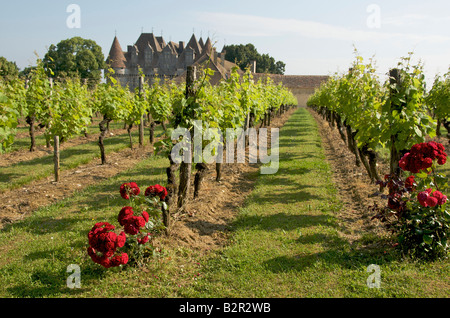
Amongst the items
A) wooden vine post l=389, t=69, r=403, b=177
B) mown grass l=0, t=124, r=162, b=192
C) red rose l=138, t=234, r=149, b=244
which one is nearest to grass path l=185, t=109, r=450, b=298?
red rose l=138, t=234, r=149, b=244

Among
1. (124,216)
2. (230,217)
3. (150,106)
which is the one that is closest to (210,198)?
(230,217)

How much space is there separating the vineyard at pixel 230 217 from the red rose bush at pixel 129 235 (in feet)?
0.05

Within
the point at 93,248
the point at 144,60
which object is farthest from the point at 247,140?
the point at 144,60

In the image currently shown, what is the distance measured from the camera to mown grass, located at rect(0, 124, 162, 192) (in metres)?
8.21

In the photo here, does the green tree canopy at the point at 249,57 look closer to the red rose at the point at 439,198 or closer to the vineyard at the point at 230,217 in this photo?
the vineyard at the point at 230,217

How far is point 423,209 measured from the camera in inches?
158

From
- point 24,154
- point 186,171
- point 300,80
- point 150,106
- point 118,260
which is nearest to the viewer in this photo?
point 118,260

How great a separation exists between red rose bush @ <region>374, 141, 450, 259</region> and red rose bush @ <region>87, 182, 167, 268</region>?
304 cm

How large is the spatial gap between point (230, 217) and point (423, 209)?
9.81 ft

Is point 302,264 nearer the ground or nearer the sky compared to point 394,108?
nearer the ground

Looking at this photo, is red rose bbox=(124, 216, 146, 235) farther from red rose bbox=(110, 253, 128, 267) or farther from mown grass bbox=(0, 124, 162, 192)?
mown grass bbox=(0, 124, 162, 192)

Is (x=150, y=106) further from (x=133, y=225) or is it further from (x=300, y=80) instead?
(x=300, y=80)
